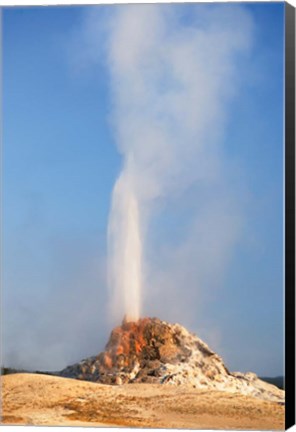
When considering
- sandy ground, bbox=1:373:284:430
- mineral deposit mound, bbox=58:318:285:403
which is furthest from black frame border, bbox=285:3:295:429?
mineral deposit mound, bbox=58:318:285:403

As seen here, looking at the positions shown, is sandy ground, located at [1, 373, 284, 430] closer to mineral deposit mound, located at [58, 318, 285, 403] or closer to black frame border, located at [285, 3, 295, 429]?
mineral deposit mound, located at [58, 318, 285, 403]

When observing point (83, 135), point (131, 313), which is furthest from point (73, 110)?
point (131, 313)

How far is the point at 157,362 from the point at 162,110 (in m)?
2.05

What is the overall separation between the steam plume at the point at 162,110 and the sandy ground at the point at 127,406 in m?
0.68

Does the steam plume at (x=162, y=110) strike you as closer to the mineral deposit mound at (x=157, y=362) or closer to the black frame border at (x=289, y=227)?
the mineral deposit mound at (x=157, y=362)

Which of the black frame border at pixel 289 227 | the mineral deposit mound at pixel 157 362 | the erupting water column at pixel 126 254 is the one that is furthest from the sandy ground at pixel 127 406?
the erupting water column at pixel 126 254

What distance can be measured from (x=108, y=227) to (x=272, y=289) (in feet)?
4.71

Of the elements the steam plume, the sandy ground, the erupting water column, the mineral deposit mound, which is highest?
the steam plume

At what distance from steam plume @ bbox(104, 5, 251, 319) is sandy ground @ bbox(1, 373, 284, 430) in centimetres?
68

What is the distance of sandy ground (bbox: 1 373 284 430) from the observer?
31.7 ft

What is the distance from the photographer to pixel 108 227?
10.0 m

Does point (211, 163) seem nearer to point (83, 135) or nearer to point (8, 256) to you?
point (83, 135)

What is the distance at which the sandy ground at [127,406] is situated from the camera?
381 inches

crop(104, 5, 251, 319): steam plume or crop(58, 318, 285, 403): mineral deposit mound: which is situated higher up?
crop(104, 5, 251, 319): steam plume
